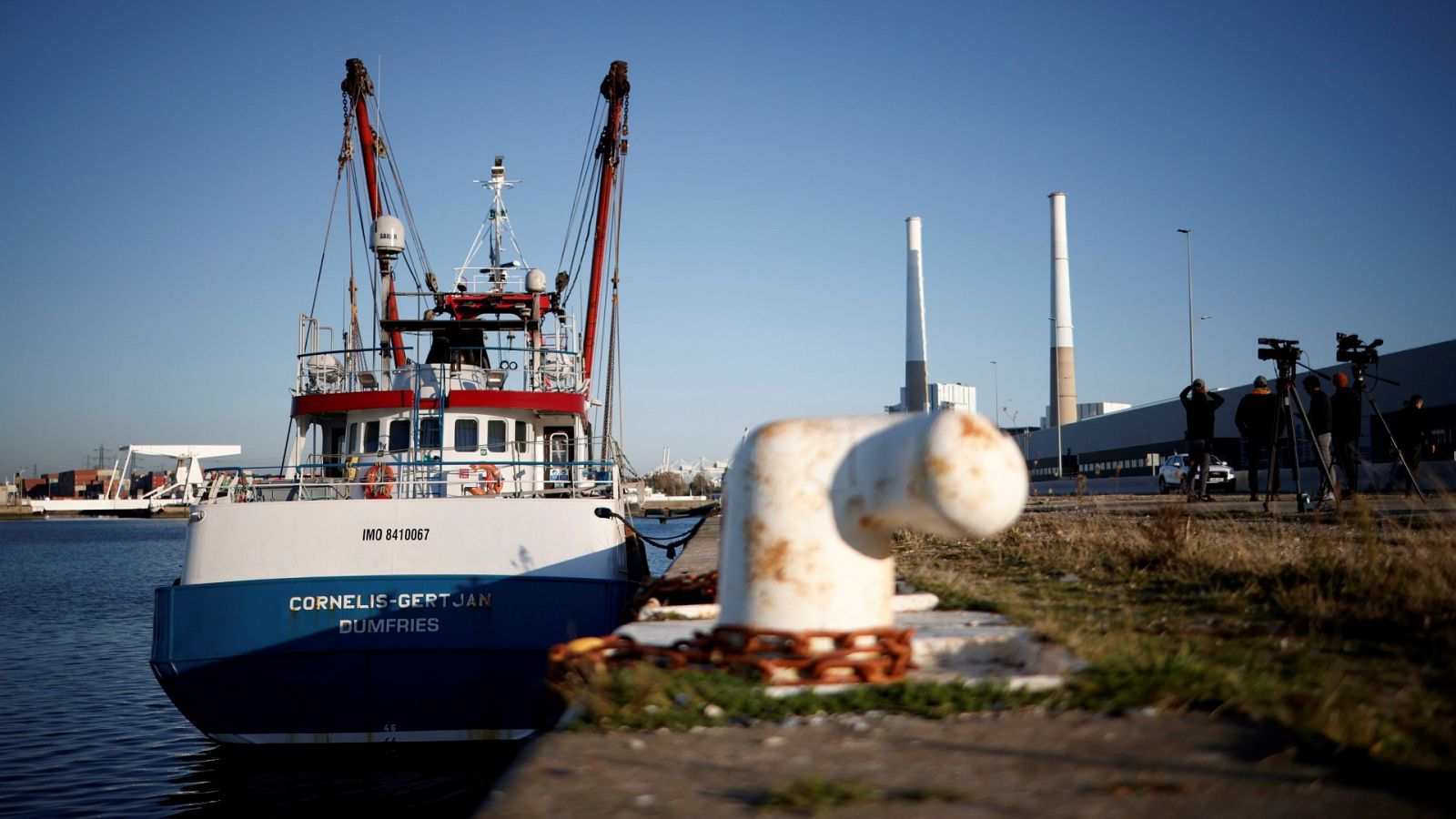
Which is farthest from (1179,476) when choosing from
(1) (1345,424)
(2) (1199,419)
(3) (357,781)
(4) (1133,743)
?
(4) (1133,743)

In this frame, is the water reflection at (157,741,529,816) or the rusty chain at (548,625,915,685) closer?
the rusty chain at (548,625,915,685)

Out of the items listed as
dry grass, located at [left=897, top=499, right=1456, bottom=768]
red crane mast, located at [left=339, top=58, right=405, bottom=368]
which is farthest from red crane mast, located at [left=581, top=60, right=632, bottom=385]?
dry grass, located at [left=897, top=499, right=1456, bottom=768]

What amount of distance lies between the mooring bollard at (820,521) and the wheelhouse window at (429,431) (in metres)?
9.86

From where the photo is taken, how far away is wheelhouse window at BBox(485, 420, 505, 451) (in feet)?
42.4

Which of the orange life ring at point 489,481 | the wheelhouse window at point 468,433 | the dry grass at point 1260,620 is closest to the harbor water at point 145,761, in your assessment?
the dry grass at point 1260,620

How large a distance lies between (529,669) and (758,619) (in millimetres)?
5945

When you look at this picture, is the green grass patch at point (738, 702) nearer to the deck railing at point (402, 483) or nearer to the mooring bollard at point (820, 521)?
the mooring bollard at point (820, 521)

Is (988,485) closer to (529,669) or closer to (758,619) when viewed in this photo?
(758,619)

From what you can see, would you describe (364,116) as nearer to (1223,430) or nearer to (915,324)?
(1223,430)

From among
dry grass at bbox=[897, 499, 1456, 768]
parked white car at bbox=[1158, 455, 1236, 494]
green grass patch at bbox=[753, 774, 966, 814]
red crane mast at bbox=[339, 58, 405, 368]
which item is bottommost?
green grass patch at bbox=[753, 774, 966, 814]

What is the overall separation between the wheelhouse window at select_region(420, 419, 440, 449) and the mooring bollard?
986 centimetres

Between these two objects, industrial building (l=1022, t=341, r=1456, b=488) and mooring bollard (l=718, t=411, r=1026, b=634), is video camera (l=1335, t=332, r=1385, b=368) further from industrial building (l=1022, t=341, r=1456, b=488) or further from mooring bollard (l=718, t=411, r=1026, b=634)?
mooring bollard (l=718, t=411, r=1026, b=634)

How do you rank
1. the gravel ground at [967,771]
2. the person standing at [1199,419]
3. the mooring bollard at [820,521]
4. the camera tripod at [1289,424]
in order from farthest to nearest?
1. the person standing at [1199,419]
2. the camera tripod at [1289,424]
3. the mooring bollard at [820,521]
4. the gravel ground at [967,771]

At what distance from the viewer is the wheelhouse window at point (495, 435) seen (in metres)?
12.9
